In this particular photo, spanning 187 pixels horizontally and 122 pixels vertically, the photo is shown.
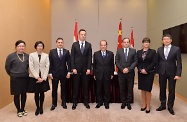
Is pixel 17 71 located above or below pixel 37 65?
below

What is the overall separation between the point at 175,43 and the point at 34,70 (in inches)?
152

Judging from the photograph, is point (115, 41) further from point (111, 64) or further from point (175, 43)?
point (111, 64)

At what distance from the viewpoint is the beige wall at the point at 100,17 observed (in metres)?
8.11

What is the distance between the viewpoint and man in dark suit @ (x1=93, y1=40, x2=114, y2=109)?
394cm

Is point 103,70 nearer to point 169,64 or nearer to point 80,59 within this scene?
point 80,59

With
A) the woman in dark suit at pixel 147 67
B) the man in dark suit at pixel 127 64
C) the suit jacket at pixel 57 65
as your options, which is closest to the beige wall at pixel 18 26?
the suit jacket at pixel 57 65

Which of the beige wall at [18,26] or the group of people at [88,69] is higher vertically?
the beige wall at [18,26]

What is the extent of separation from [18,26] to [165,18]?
4484 millimetres

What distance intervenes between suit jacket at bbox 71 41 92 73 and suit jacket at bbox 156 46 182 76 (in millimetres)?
1425

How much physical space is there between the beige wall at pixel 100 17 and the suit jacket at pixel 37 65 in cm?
464

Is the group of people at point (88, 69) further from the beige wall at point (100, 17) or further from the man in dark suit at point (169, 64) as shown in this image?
the beige wall at point (100, 17)

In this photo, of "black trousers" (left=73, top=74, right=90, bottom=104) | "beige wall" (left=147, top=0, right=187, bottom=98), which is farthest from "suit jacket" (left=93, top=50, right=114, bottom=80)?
"beige wall" (left=147, top=0, right=187, bottom=98)

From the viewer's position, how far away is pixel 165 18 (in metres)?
6.18

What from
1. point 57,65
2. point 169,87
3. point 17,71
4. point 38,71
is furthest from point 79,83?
point 169,87
